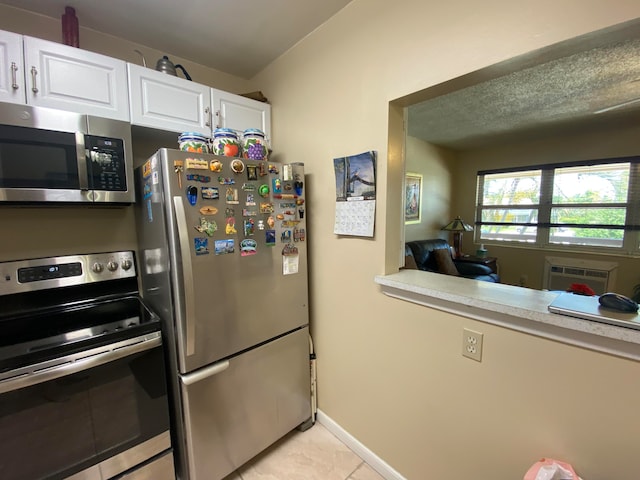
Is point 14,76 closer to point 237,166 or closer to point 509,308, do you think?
point 237,166

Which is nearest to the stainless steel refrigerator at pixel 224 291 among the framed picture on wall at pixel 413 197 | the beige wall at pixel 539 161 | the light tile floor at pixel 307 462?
the light tile floor at pixel 307 462

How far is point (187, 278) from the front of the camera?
1178mm

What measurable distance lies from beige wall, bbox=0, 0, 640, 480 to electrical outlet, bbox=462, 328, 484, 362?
25 millimetres

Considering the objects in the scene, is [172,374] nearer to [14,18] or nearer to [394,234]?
[394,234]

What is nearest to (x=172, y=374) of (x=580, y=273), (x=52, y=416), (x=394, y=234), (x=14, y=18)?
(x=52, y=416)

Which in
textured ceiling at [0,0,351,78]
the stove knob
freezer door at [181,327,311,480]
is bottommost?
freezer door at [181,327,311,480]

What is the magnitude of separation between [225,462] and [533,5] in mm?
2305

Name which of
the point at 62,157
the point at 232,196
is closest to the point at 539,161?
the point at 232,196

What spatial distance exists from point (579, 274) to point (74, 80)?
5.45m

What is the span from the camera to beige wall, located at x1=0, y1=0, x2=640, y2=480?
2.79 feet

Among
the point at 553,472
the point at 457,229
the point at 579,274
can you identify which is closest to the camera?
the point at 553,472

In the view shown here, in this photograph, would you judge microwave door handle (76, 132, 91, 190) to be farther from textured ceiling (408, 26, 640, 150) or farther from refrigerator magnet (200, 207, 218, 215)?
textured ceiling (408, 26, 640, 150)

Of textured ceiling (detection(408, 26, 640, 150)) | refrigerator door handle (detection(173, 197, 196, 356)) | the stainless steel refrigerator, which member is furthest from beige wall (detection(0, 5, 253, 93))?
textured ceiling (detection(408, 26, 640, 150))

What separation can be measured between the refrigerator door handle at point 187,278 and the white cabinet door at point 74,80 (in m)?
0.72
